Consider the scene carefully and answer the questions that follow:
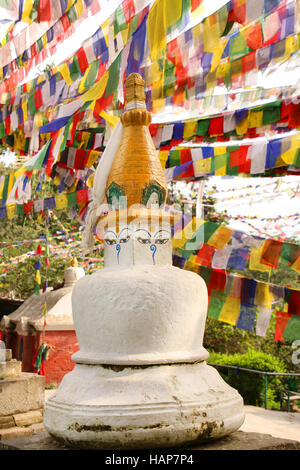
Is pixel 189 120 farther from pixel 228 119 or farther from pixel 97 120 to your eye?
pixel 97 120

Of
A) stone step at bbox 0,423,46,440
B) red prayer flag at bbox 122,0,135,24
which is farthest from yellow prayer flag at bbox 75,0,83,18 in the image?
stone step at bbox 0,423,46,440

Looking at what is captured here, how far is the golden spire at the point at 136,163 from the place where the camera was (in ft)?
10.8

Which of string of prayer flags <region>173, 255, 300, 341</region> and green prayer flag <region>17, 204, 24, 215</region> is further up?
green prayer flag <region>17, 204, 24, 215</region>

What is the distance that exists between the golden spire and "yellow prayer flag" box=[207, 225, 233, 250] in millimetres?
3038

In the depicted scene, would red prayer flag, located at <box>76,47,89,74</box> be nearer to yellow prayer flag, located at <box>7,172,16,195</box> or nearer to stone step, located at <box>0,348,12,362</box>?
yellow prayer flag, located at <box>7,172,16,195</box>

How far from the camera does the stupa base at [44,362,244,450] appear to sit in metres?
2.59

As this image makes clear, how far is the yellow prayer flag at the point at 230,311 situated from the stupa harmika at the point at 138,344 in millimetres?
3625

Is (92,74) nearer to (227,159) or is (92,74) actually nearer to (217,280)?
(227,159)

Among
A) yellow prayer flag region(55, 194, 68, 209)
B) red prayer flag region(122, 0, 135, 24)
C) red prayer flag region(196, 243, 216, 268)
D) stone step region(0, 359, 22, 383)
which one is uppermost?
red prayer flag region(122, 0, 135, 24)

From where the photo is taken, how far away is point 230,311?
6.74 meters

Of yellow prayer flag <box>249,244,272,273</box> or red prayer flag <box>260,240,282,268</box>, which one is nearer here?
red prayer flag <box>260,240,282,268</box>

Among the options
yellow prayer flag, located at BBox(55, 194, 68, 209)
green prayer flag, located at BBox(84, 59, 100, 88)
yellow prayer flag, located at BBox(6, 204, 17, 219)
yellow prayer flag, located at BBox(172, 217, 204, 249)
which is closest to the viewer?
green prayer flag, located at BBox(84, 59, 100, 88)

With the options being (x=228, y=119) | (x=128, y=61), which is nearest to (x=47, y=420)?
(x=128, y=61)

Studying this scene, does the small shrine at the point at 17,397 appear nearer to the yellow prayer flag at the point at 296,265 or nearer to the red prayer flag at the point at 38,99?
the red prayer flag at the point at 38,99
